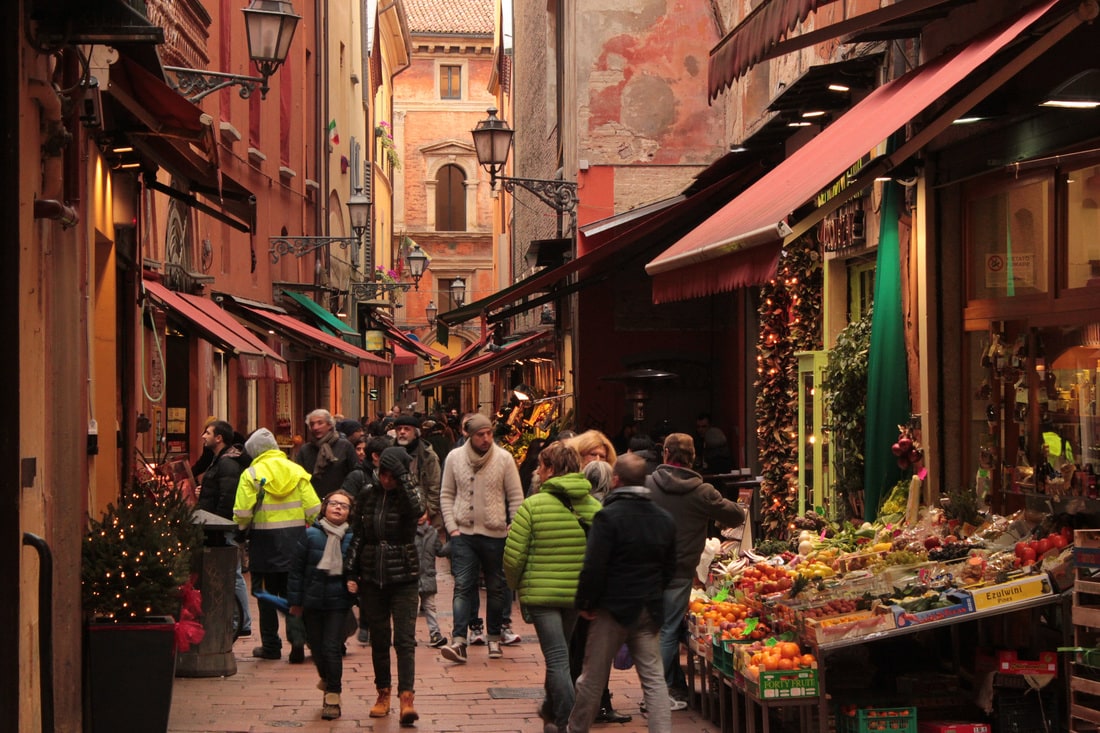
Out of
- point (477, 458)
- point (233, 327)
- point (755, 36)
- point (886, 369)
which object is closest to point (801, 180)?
point (755, 36)

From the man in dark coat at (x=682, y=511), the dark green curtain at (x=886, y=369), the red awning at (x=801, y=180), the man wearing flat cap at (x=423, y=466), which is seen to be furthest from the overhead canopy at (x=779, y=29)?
the man wearing flat cap at (x=423, y=466)

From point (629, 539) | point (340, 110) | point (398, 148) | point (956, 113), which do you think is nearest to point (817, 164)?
point (956, 113)

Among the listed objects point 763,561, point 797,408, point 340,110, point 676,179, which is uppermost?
point 340,110

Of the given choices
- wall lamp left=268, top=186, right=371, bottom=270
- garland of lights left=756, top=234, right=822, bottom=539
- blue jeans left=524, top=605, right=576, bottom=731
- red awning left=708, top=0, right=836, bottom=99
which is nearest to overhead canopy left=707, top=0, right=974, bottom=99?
red awning left=708, top=0, right=836, bottom=99

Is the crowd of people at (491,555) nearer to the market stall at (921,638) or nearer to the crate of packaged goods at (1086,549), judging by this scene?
the market stall at (921,638)

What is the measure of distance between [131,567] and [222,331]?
24.8 feet

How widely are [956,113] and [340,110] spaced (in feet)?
93.8

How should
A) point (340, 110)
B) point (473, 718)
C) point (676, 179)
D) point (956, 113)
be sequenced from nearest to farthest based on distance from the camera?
point (956, 113), point (473, 718), point (676, 179), point (340, 110)

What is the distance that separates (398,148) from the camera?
66.4m

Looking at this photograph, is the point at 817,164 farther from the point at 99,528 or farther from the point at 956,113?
the point at 99,528

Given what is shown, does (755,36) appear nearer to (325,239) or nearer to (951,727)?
(951,727)

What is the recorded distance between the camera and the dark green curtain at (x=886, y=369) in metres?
10.1

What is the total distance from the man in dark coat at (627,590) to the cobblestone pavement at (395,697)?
3.80ft

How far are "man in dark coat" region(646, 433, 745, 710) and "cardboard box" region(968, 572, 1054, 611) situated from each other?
2.09 metres
